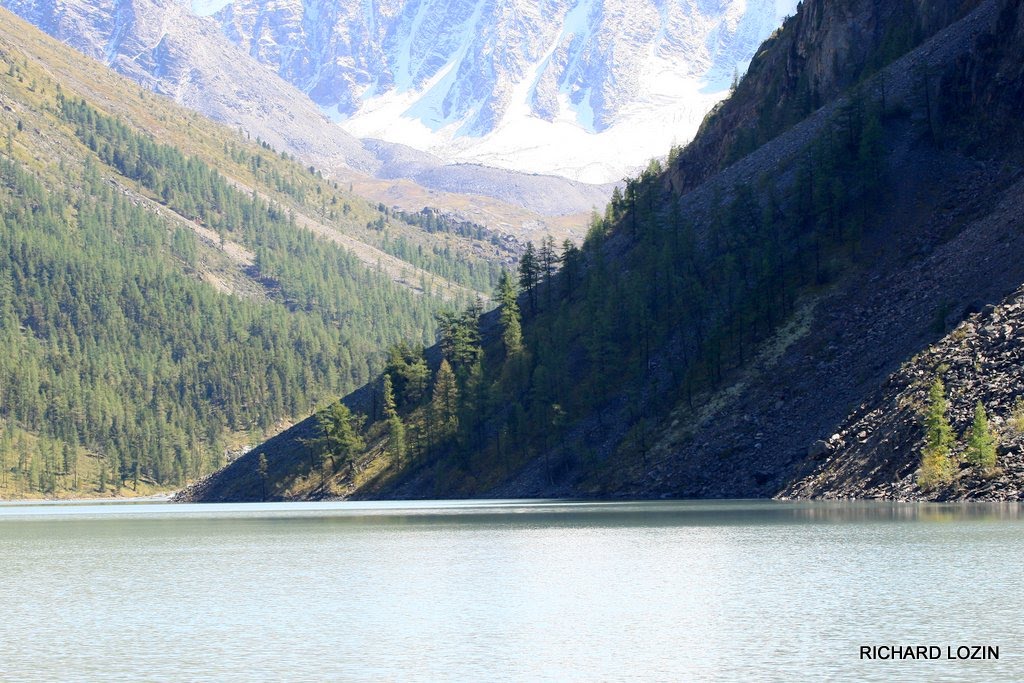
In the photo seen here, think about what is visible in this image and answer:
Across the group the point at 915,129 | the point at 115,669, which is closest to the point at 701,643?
the point at 115,669

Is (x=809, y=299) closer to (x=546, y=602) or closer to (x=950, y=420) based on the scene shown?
(x=950, y=420)

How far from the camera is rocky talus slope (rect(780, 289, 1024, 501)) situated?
11988cm

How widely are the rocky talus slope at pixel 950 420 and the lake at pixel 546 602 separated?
6.65 m

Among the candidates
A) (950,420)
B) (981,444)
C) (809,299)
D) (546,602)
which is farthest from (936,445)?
(546,602)

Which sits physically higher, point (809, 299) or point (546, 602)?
point (809, 299)

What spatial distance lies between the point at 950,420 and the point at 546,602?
7046cm

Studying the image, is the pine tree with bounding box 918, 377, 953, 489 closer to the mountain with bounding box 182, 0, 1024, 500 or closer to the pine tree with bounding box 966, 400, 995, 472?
the pine tree with bounding box 966, 400, 995, 472

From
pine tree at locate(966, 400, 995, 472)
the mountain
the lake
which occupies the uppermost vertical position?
the mountain

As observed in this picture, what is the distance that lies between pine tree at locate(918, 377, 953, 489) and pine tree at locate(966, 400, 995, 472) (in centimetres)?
225

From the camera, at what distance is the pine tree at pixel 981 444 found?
115 meters

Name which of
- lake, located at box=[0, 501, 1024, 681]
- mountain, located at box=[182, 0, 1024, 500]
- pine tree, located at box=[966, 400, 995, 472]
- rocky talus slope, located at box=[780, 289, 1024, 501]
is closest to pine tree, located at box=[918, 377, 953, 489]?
rocky talus slope, located at box=[780, 289, 1024, 501]

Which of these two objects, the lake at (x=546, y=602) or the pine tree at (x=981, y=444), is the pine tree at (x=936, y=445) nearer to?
the pine tree at (x=981, y=444)

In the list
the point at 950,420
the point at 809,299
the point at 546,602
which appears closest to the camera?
the point at 546,602

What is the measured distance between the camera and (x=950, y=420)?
126 m
